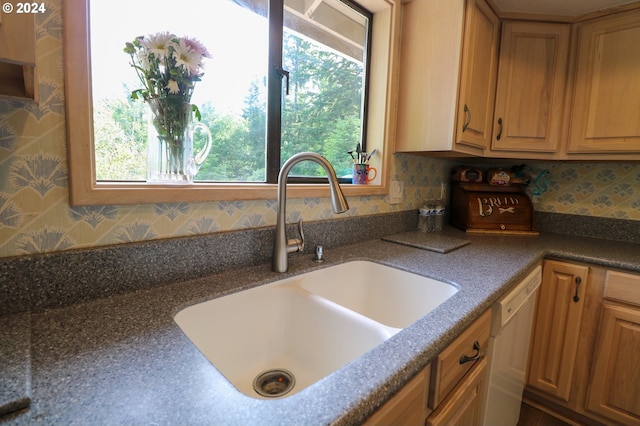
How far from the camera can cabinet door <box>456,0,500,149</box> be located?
4.34 feet

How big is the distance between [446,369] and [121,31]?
1148mm

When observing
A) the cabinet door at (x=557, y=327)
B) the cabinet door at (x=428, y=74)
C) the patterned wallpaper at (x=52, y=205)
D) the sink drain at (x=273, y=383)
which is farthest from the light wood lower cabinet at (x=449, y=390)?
the cabinet door at (x=428, y=74)

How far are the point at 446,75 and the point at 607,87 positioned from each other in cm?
84

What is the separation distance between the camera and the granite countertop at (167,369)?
1.19ft

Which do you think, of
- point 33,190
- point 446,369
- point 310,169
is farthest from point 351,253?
point 33,190

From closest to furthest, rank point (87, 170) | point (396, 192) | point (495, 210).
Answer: point (87, 170) → point (396, 192) → point (495, 210)

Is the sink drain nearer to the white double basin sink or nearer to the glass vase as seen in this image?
the white double basin sink

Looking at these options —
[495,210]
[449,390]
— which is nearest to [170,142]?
[449,390]

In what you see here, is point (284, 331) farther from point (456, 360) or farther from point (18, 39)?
point (18, 39)

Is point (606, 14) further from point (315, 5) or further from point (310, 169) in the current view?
point (310, 169)

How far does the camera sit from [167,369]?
45 centimetres

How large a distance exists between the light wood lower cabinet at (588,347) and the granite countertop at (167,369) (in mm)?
832

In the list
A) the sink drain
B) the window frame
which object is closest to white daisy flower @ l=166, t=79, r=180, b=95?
the window frame

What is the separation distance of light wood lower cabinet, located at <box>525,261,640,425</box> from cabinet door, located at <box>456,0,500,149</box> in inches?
27.9
